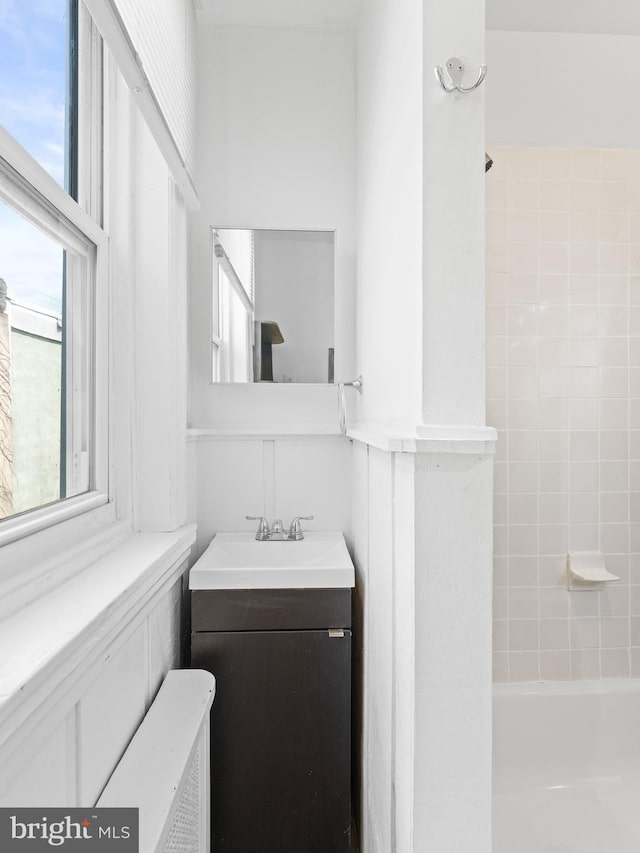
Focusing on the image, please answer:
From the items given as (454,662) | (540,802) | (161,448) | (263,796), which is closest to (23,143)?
(161,448)

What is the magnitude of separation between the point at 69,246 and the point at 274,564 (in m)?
1.11

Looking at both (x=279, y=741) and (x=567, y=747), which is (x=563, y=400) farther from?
(x=279, y=741)

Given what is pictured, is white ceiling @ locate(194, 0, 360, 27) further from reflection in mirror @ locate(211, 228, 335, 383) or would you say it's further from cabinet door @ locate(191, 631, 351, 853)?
cabinet door @ locate(191, 631, 351, 853)

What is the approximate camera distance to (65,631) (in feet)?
2.33

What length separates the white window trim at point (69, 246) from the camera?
2.81 ft

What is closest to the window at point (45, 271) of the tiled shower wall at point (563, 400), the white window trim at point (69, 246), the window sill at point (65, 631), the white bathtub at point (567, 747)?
the white window trim at point (69, 246)

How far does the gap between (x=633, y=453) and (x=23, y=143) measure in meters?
2.04

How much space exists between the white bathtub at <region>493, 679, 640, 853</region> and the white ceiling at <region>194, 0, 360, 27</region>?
7.90 feet

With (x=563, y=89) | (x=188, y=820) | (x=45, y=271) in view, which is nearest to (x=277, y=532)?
(x=188, y=820)

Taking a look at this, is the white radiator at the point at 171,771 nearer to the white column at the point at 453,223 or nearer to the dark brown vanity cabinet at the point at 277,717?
the dark brown vanity cabinet at the point at 277,717

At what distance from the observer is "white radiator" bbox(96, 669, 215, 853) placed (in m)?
0.91

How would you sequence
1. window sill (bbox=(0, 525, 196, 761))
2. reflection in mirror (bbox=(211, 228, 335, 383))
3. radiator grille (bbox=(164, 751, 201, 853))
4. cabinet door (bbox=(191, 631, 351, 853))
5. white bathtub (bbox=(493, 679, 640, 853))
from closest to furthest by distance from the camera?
window sill (bbox=(0, 525, 196, 761)) → radiator grille (bbox=(164, 751, 201, 853)) → cabinet door (bbox=(191, 631, 351, 853)) → white bathtub (bbox=(493, 679, 640, 853)) → reflection in mirror (bbox=(211, 228, 335, 383))

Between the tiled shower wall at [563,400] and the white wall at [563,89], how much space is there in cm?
9

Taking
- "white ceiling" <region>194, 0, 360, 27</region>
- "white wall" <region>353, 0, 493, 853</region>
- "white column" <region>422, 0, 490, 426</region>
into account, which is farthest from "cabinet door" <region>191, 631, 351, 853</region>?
"white ceiling" <region>194, 0, 360, 27</region>
